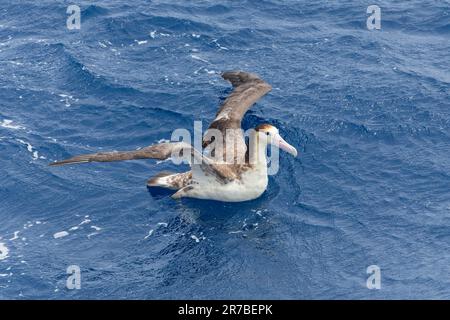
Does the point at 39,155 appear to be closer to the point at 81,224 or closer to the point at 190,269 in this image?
the point at 81,224

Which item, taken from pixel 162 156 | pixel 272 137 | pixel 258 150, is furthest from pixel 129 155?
pixel 272 137

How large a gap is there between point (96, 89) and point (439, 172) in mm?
12094

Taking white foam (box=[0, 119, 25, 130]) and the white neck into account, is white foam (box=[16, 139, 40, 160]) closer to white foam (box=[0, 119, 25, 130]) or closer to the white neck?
white foam (box=[0, 119, 25, 130])

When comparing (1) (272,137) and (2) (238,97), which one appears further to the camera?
(2) (238,97)

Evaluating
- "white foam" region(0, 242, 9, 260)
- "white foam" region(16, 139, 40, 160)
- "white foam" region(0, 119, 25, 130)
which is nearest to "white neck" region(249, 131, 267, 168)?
"white foam" region(16, 139, 40, 160)

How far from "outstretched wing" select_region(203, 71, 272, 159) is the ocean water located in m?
0.78

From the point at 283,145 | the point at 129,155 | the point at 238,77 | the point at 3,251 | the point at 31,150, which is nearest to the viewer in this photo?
the point at 129,155

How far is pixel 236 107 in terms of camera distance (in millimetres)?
27594

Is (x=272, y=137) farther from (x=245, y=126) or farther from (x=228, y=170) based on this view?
(x=245, y=126)

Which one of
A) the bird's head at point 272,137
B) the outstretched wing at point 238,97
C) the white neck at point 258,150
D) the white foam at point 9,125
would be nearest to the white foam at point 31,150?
the white foam at point 9,125

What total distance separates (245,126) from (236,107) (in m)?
1.05

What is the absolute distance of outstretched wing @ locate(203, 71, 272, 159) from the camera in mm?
26094
